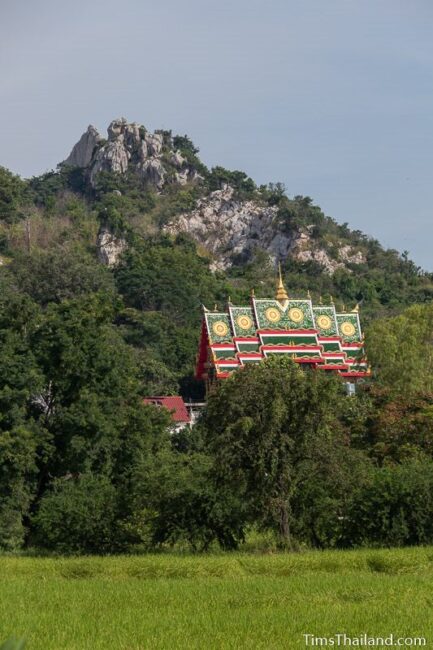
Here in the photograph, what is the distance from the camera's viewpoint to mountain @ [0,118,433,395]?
62.4m

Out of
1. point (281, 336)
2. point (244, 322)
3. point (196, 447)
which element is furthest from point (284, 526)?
point (244, 322)

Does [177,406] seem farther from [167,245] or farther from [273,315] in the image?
[167,245]

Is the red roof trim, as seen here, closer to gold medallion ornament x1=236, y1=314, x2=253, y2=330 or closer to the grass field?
gold medallion ornament x1=236, y1=314, x2=253, y2=330

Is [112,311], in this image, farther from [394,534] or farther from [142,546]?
[394,534]

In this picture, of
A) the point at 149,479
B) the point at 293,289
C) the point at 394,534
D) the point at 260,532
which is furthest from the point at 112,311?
the point at 293,289

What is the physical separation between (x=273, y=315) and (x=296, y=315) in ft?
3.74

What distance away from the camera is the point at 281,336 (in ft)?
158

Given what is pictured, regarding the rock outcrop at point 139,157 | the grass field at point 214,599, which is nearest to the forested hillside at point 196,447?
the grass field at point 214,599

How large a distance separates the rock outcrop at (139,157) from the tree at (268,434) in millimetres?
78887

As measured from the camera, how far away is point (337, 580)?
53.1 feet

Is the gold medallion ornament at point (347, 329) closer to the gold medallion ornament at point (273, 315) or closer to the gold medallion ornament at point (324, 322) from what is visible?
the gold medallion ornament at point (324, 322)

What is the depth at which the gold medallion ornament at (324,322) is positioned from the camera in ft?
163

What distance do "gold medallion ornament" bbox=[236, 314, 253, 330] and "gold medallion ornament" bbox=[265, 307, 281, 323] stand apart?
83 cm

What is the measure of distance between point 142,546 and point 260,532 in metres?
2.47
